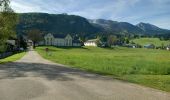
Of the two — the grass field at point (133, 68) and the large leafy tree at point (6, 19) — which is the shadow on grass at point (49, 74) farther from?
the large leafy tree at point (6, 19)

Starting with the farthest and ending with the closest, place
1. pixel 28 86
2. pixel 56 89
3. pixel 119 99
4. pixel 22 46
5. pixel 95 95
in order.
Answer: pixel 22 46 < pixel 28 86 < pixel 56 89 < pixel 95 95 < pixel 119 99

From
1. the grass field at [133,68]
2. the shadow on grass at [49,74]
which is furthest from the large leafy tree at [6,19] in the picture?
the shadow on grass at [49,74]

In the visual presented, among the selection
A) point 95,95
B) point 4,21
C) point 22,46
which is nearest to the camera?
point 95,95

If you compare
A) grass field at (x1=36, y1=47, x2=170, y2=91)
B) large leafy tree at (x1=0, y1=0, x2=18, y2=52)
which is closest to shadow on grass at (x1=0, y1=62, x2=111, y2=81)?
grass field at (x1=36, y1=47, x2=170, y2=91)

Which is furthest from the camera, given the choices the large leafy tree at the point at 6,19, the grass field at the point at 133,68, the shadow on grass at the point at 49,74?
the large leafy tree at the point at 6,19

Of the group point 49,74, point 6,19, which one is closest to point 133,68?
point 49,74

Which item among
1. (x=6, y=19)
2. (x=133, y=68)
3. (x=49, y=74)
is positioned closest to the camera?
(x=49, y=74)

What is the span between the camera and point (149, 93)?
45.8 ft

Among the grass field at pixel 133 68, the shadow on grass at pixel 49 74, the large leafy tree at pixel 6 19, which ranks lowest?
the grass field at pixel 133 68

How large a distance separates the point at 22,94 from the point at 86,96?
2.86 metres

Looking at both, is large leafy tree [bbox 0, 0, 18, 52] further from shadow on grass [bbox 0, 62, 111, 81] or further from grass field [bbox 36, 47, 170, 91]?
shadow on grass [bbox 0, 62, 111, 81]

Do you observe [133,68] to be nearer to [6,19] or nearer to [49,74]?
[49,74]

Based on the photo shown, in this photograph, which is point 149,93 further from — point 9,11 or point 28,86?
point 9,11

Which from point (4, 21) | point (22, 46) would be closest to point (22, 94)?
point (4, 21)
